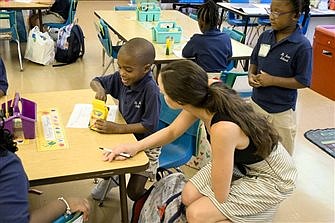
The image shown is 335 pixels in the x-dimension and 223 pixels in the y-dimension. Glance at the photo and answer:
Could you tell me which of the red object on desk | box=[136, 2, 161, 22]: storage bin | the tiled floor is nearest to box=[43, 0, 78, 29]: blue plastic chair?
the tiled floor

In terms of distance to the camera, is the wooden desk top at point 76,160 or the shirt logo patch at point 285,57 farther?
the shirt logo patch at point 285,57

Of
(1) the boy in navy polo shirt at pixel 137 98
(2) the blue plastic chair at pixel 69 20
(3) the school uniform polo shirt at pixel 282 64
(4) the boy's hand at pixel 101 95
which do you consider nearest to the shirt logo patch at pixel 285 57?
(3) the school uniform polo shirt at pixel 282 64

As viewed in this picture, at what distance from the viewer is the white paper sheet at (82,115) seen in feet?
6.31

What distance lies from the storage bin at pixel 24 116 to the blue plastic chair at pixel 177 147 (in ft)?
2.34

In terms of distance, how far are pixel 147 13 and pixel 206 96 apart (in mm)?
2823

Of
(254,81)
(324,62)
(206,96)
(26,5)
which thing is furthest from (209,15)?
(26,5)

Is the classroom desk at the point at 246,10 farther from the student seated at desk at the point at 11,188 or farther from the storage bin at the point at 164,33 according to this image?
the student seated at desk at the point at 11,188

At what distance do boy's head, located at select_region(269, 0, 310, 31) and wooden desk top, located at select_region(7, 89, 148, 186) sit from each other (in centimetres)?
110

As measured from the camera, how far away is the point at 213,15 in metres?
3.08

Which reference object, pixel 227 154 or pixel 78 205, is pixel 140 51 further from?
pixel 78 205

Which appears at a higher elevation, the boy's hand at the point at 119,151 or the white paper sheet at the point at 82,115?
the white paper sheet at the point at 82,115

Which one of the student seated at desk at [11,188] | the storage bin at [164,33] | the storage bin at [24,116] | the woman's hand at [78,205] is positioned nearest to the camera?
the student seated at desk at [11,188]

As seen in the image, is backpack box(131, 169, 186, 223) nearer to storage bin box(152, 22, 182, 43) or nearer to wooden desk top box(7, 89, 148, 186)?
wooden desk top box(7, 89, 148, 186)

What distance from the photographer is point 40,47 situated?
15.8ft
